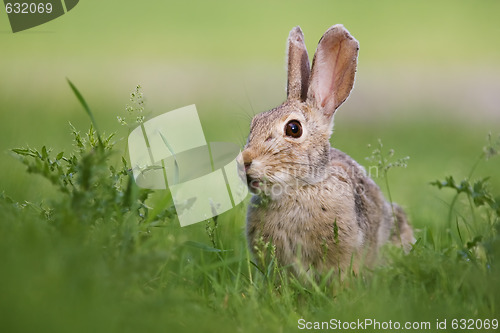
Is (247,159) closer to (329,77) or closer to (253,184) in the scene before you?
(253,184)

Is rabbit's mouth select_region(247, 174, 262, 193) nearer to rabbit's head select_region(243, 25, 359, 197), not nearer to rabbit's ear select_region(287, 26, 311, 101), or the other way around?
rabbit's head select_region(243, 25, 359, 197)

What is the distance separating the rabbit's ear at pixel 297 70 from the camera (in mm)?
4605

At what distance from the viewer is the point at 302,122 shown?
4250mm

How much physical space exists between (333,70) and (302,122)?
0.56 m

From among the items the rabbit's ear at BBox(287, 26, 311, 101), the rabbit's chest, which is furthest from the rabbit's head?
the rabbit's chest

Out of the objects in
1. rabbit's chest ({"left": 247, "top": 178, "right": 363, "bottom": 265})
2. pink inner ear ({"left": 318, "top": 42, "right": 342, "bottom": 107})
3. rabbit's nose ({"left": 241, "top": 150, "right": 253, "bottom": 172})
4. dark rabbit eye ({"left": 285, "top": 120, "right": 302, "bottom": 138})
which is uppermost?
pink inner ear ({"left": 318, "top": 42, "right": 342, "bottom": 107})

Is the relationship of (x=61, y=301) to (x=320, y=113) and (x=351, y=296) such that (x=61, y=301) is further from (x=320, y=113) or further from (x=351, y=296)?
(x=320, y=113)

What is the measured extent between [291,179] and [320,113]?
62 cm

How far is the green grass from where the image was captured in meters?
2.42

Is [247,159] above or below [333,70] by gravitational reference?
below

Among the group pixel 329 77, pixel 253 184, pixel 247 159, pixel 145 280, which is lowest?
pixel 145 280

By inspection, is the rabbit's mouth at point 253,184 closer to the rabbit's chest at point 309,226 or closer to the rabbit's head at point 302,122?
the rabbit's head at point 302,122

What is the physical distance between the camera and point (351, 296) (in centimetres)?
342

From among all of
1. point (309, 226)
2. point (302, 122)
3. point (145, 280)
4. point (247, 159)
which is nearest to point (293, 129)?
point (302, 122)
